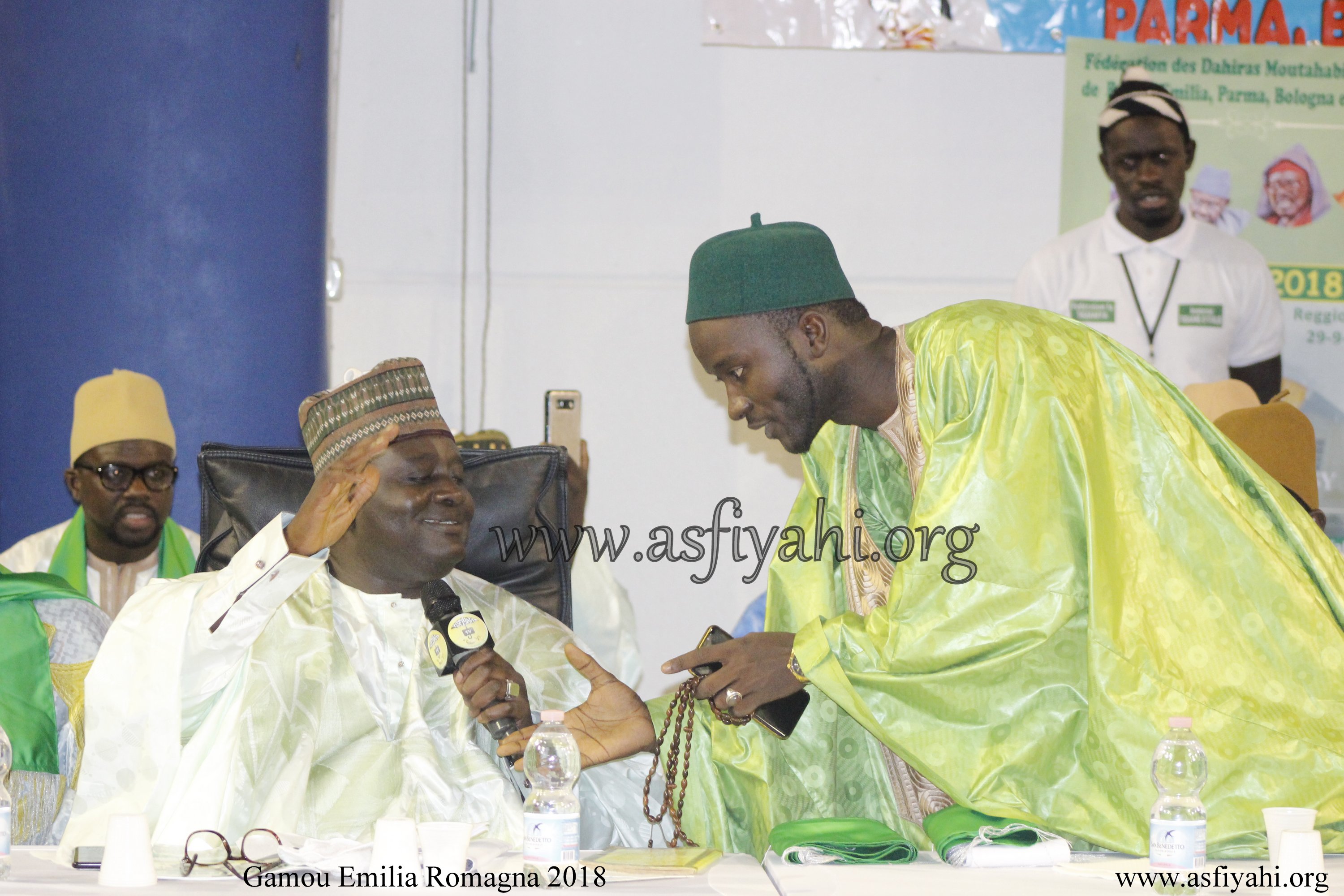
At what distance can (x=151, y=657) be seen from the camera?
8.69ft

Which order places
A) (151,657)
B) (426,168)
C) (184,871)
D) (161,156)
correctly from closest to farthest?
(184,871) < (151,657) < (161,156) < (426,168)

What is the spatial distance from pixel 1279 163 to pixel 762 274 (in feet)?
12.6

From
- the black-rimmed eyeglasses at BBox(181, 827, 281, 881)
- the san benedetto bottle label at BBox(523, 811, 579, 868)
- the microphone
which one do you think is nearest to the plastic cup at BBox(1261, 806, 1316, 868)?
the san benedetto bottle label at BBox(523, 811, 579, 868)

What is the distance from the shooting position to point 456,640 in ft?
8.89

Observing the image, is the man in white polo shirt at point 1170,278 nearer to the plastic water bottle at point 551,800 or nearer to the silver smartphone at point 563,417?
the silver smartphone at point 563,417

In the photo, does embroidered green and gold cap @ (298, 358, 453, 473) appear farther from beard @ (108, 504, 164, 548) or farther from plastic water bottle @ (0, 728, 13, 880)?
A: beard @ (108, 504, 164, 548)

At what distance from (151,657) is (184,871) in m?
0.62

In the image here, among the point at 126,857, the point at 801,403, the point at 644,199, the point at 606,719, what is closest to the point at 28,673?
the point at 126,857

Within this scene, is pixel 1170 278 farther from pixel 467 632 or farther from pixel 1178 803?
pixel 467 632

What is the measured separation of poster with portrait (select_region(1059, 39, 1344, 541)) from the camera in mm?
5738

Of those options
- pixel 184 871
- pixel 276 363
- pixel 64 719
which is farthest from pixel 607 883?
pixel 276 363

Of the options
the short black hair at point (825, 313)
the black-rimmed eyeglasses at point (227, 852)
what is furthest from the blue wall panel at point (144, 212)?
the black-rimmed eyeglasses at point (227, 852)

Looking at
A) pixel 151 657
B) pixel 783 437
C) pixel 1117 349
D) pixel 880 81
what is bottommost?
pixel 151 657

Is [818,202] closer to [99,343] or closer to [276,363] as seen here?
[276,363]
